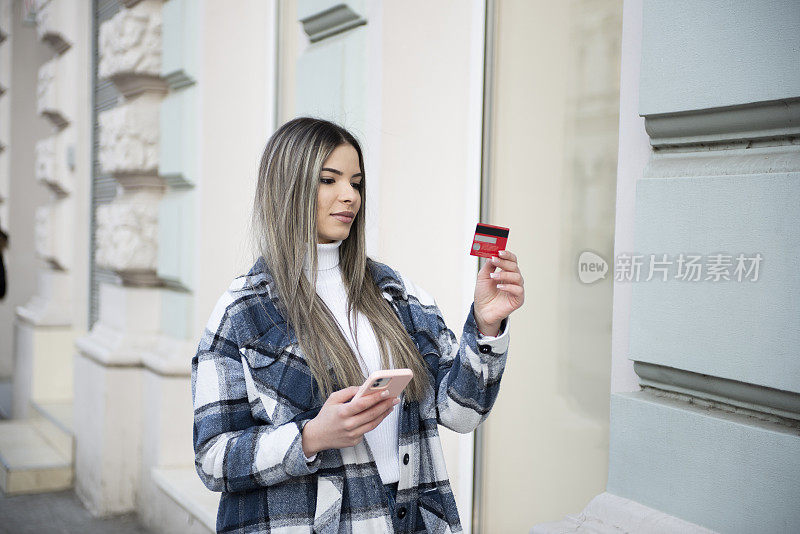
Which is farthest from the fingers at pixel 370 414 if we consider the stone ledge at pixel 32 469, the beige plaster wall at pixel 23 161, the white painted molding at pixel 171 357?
the beige plaster wall at pixel 23 161

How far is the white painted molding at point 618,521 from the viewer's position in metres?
2.03

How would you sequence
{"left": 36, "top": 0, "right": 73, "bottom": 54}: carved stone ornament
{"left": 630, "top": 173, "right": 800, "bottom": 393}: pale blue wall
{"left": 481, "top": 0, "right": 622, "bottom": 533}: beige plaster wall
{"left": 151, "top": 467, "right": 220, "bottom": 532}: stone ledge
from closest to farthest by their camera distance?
{"left": 630, "top": 173, "right": 800, "bottom": 393}: pale blue wall
{"left": 481, "top": 0, "right": 622, "bottom": 533}: beige plaster wall
{"left": 151, "top": 467, "right": 220, "bottom": 532}: stone ledge
{"left": 36, "top": 0, "right": 73, "bottom": 54}: carved stone ornament

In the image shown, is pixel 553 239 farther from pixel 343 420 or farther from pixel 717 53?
pixel 343 420

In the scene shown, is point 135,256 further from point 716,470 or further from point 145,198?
point 716,470

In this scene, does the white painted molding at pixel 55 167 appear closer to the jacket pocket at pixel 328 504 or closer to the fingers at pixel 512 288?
the jacket pocket at pixel 328 504

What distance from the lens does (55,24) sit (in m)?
7.64

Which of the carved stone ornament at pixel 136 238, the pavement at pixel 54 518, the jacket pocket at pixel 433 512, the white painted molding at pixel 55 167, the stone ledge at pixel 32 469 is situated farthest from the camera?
the white painted molding at pixel 55 167

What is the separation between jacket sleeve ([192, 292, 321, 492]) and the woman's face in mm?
310

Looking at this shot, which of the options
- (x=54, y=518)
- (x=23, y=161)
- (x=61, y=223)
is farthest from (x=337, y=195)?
(x=23, y=161)

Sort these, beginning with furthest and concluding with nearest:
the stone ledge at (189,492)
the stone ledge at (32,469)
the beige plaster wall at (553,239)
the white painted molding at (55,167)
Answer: the white painted molding at (55,167)
the stone ledge at (32,469)
the stone ledge at (189,492)
the beige plaster wall at (553,239)

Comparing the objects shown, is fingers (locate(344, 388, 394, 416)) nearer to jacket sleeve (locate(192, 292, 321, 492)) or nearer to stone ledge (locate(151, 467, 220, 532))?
jacket sleeve (locate(192, 292, 321, 492))

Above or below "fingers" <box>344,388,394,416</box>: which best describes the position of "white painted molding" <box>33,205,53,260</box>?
above

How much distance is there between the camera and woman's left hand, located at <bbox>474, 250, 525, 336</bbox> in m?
→ 1.85

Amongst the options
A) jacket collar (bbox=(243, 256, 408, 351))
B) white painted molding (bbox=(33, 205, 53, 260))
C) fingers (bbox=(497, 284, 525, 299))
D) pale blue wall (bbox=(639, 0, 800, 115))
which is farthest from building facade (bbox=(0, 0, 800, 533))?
white painted molding (bbox=(33, 205, 53, 260))
